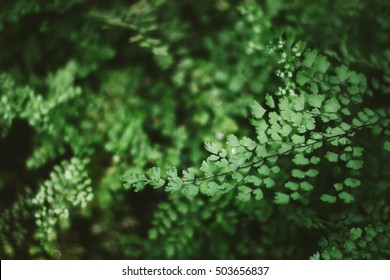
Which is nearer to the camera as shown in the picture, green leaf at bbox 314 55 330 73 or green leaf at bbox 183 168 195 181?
green leaf at bbox 183 168 195 181

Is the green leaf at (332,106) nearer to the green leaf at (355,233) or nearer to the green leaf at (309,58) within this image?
the green leaf at (309,58)

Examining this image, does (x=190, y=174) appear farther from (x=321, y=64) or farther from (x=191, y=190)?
(x=321, y=64)

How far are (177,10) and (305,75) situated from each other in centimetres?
142

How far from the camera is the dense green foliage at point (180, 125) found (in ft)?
5.29

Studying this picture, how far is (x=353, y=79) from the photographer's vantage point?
1.40 m

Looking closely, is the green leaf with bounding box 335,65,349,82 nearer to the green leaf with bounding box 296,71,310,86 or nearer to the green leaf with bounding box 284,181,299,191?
the green leaf with bounding box 296,71,310,86

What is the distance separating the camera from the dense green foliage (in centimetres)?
161

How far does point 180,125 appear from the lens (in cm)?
219

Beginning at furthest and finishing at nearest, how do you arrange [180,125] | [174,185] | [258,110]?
[180,125] → [258,110] → [174,185]

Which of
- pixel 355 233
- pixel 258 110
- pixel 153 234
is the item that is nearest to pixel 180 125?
pixel 153 234

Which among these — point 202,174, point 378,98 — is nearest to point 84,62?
point 202,174

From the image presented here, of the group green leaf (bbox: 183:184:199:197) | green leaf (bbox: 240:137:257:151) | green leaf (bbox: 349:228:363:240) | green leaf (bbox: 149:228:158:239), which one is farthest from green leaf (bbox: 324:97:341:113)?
green leaf (bbox: 149:228:158:239)

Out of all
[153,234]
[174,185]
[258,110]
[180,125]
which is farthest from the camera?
[180,125]

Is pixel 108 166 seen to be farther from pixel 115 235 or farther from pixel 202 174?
pixel 202 174
